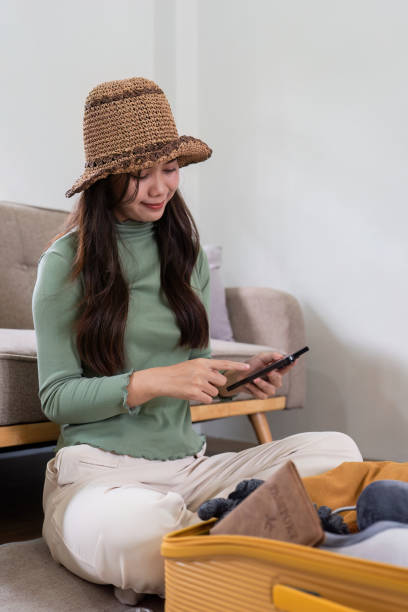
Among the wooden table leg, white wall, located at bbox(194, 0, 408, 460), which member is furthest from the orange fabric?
white wall, located at bbox(194, 0, 408, 460)

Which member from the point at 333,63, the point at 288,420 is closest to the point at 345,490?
the point at 288,420

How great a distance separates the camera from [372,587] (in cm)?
62

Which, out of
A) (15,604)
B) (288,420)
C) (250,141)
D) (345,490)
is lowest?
(288,420)

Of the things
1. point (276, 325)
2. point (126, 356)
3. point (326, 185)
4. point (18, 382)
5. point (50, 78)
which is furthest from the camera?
point (50, 78)

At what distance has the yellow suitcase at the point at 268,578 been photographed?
62 centimetres

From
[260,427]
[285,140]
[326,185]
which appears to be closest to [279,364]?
[260,427]

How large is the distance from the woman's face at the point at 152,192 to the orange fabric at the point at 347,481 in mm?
539

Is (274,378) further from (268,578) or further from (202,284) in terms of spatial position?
(268,578)

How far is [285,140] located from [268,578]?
2.06 meters

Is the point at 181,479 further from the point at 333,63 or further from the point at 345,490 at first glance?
the point at 333,63

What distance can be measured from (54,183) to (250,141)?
0.78 m

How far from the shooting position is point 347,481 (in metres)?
0.99

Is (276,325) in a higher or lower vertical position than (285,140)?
lower

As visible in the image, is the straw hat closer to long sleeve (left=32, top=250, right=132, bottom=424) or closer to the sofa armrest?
long sleeve (left=32, top=250, right=132, bottom=424)
